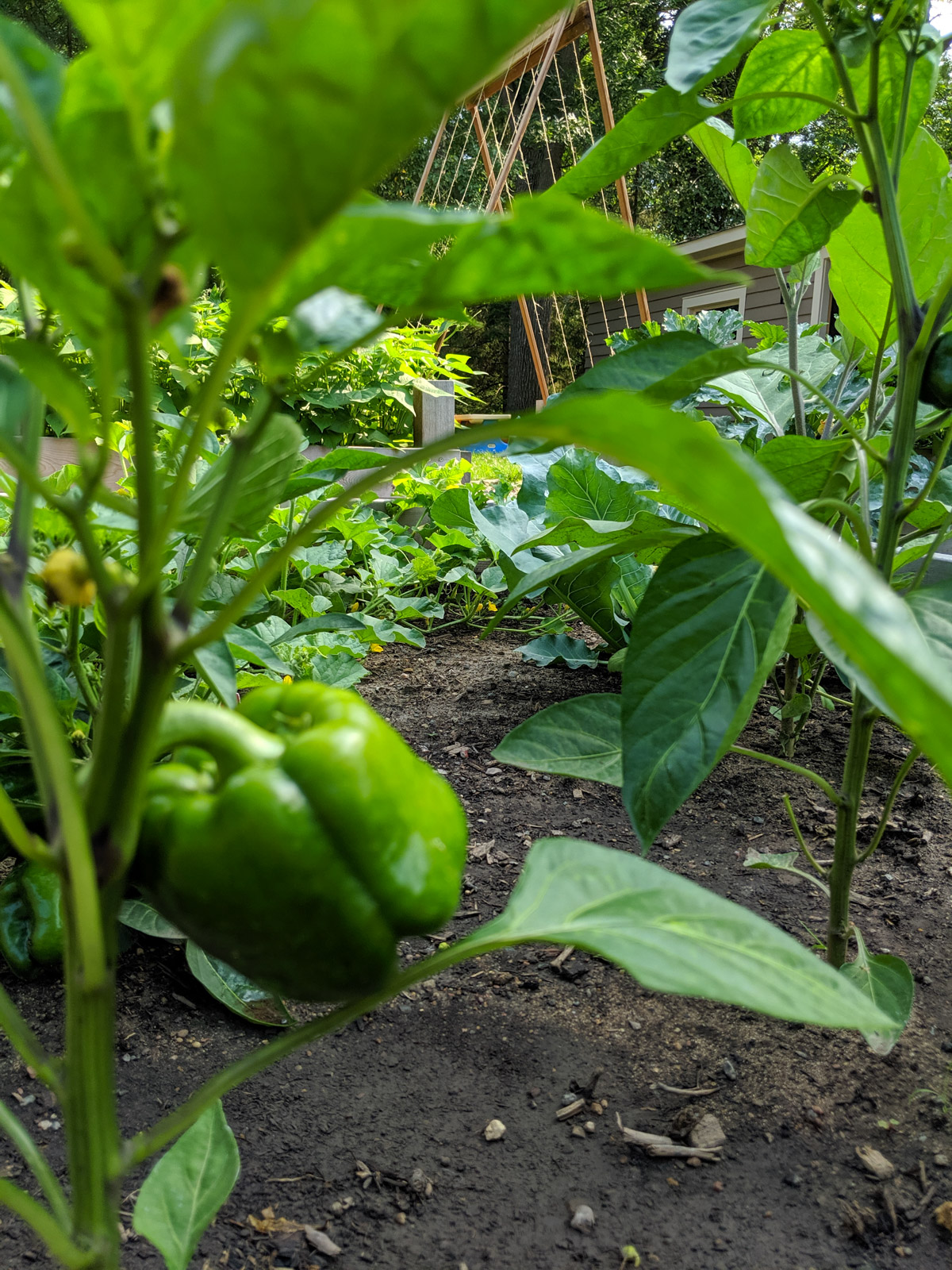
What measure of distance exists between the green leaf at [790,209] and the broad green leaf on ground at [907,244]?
2.7 inches

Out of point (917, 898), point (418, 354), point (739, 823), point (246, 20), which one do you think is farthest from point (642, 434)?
point (418, 354)

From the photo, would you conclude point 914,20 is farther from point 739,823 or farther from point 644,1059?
point 739,823

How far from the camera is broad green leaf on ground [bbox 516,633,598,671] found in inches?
88.3

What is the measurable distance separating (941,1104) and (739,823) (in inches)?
27.0

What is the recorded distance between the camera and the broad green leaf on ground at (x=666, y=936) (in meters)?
0.43

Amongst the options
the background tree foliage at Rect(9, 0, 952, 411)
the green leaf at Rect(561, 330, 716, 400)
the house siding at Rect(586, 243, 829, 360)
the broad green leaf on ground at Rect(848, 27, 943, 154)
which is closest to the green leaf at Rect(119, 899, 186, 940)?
the green leaf at Rect(561, 330, 716, 400)

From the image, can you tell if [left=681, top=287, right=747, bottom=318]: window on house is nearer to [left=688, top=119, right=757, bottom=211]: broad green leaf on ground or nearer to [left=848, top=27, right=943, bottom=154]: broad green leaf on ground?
[left=688, top=119, right=757, bottom=211]: broad green leaf on ground

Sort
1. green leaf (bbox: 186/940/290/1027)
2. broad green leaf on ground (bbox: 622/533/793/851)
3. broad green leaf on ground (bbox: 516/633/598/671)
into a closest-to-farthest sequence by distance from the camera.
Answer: broad green leaf on ground (bbox: 622/533/793/851) < green leaf (bbox: 186/940/290/1027) < broad green leaf on ground (bbox: 516/633/598/671)

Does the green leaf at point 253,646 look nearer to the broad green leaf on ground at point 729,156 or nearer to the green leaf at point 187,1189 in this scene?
the green leaf at point 187,1189

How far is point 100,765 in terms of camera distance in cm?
41

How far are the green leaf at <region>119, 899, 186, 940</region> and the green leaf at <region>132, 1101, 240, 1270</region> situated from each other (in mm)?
510

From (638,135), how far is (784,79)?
0.83 feet

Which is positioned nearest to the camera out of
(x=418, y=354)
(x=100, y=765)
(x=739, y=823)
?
(x=100, y=765)

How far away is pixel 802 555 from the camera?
284 millimetres
